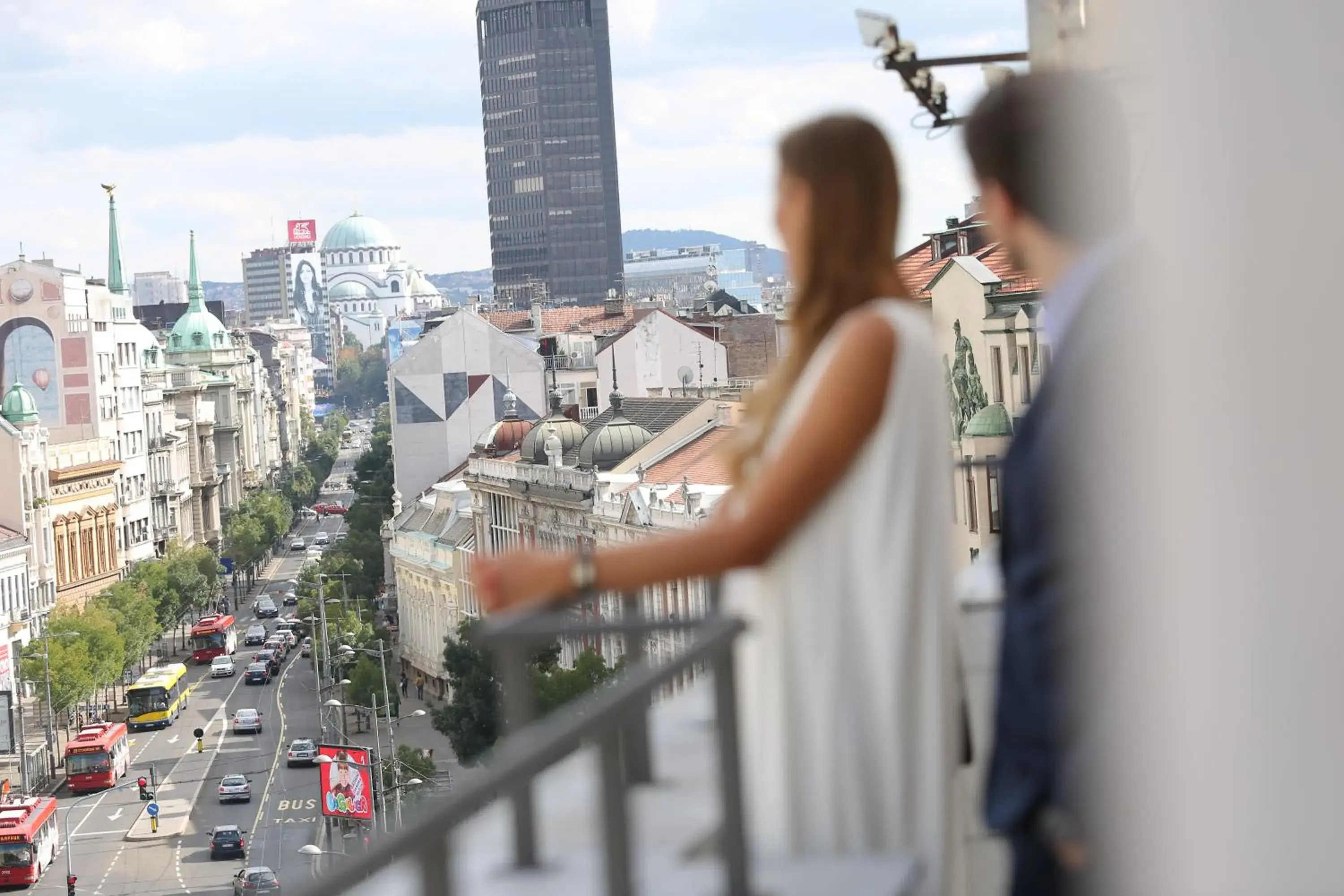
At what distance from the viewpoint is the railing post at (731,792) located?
3.99 m

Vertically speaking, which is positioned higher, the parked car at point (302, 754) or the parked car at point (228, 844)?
the parked car at point (228, 844)

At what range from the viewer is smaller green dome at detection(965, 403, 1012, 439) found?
31.7 metres

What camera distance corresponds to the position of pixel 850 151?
420cm

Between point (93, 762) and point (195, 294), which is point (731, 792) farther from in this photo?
point (195, 294)

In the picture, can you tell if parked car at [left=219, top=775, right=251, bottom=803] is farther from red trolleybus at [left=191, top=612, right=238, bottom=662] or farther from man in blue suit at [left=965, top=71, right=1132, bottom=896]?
man in blue suit at [left=965, top=71, right=1132, bottom=896]

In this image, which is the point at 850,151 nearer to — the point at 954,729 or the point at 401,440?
the point at 954,729

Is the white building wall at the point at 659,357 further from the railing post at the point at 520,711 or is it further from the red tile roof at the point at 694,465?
the railing post at the point at 520,711

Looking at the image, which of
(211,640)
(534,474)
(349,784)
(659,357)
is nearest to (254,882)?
(349,784)

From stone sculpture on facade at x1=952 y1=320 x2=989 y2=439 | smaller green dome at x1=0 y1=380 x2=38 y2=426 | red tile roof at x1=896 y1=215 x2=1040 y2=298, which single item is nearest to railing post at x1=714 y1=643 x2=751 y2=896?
red tile roof at x1=896 y1=215 x2=1040 y2=298

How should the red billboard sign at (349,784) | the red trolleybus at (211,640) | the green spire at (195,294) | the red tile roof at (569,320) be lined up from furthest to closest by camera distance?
the green spire at (195,294) → the red tile roof at (569,320) → the red trolleybus at (211,640) → the red billboard sign at (349,784)

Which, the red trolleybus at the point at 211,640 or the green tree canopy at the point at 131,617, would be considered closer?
the green tree canopy at the point at 131,617

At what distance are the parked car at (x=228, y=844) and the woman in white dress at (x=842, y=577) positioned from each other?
53.2 metres

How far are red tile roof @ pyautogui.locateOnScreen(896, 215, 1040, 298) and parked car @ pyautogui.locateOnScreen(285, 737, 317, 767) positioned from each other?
101ft

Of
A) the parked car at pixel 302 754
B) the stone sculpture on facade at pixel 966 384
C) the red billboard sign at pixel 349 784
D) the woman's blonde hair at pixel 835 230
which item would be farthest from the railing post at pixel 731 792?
the parked car at pixel 302 754
